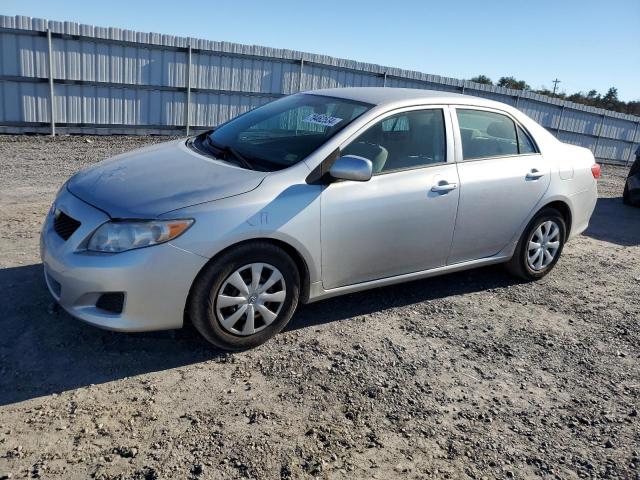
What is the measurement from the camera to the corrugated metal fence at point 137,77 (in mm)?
11562

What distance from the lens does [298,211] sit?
149 inches

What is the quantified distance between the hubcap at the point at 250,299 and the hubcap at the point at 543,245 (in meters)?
2.77

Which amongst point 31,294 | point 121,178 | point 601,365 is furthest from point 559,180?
point 31,294

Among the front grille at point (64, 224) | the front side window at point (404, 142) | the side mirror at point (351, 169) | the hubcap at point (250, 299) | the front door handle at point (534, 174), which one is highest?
the front side window at point (404, 142)

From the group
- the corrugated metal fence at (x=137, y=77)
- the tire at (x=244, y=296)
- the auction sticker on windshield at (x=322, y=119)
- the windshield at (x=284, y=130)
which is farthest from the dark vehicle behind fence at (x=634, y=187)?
the tire at (x=244, y=296)

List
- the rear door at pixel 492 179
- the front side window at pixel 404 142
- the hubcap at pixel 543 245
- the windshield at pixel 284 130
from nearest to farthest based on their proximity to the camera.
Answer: the windshield at pixel 284 130 → the front side window at pixel 404 142 → the rear door at pixel 492 179 → the hubcap at pixel 543 245

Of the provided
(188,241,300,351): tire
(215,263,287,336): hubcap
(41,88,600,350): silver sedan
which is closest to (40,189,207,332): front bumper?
(41,88,600,350): silver sedan

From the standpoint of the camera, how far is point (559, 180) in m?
5.41

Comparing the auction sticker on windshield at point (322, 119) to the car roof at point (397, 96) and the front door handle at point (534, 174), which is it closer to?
the car roof at point (397, 96)

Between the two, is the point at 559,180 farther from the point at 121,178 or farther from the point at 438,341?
the point at 121,178

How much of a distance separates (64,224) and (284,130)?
178cm

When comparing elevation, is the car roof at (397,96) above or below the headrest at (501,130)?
above

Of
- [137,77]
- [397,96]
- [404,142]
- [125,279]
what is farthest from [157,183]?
[137,77]

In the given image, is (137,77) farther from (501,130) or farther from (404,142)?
(404,142)
